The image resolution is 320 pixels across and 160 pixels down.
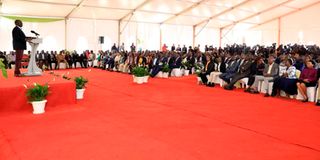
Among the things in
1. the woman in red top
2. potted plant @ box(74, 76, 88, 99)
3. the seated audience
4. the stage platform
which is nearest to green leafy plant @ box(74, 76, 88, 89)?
potted plant @ box(74, 76, 88, 99)

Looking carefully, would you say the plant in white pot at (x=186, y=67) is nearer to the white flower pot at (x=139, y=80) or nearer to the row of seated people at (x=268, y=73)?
the row of seated people at (x=268, y=73)

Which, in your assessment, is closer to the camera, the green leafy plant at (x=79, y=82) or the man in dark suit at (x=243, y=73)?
the green leafy plant at (x=79, y=82)

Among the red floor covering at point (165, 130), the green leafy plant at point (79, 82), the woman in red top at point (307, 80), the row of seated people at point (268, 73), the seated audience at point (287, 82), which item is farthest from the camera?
the seated audience at point (287, 82)

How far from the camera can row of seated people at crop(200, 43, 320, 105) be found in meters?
6.57

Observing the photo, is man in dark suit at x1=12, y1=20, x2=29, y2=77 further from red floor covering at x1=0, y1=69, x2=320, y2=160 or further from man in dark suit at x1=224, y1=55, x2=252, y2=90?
man in dark suit at x1=224, y1=55, x2=252, y2=90

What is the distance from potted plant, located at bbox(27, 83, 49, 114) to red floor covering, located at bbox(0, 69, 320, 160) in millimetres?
166

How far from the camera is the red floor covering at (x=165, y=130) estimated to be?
3.16 meters

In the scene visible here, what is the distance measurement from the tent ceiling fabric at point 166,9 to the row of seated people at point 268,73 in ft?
22.4

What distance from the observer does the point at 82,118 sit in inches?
184

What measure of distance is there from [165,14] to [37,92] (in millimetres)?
13402

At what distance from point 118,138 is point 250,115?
8.15 feet

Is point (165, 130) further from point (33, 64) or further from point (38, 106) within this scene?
point (33, 64)

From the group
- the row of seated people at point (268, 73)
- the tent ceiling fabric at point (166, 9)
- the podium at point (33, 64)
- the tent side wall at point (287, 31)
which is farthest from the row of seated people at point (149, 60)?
the tent side wall at point (287, 31)

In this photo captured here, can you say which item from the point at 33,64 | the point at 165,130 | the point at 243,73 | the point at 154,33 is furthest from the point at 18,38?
the point at 154,33
